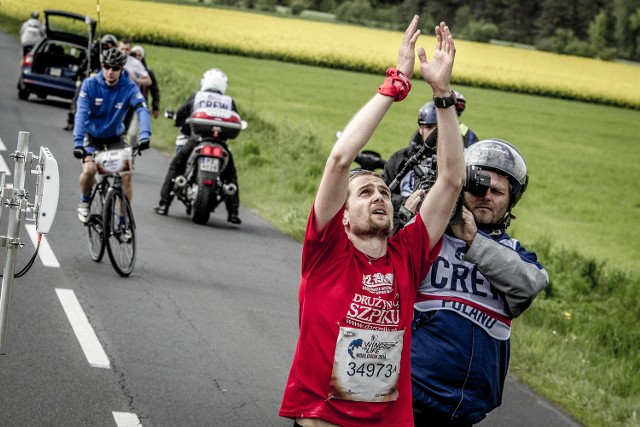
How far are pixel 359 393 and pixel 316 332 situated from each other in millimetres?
273

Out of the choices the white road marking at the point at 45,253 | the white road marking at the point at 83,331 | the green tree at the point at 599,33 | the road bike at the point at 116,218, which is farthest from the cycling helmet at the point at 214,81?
the green tree at the point at 599,33

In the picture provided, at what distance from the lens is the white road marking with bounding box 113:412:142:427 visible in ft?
21.6

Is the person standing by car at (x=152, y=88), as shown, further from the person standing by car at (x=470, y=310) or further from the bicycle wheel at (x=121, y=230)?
the person standing by car at (x=470, y=310)

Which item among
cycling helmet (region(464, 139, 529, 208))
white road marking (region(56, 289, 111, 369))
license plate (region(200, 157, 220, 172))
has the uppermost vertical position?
cycling helmet (region(464, 139, 529, 208))

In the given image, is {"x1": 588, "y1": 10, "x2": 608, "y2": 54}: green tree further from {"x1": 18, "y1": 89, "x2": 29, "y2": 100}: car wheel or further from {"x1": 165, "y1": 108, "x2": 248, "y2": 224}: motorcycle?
{"x1": 165, "y1": 108, "x2": 248, "y2": 224}: motorcycle

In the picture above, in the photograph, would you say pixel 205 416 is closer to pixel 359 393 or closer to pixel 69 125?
pixel 359 393

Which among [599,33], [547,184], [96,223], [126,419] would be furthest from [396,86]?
[599,33]

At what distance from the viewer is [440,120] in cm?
447

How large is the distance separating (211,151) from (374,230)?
10.1 m

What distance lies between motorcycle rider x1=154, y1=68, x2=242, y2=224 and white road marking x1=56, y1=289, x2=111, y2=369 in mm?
5092

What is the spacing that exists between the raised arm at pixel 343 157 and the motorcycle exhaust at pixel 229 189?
10.4m

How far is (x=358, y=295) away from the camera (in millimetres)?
4348

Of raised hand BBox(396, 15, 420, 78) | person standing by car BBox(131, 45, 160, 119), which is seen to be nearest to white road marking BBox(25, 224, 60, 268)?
raised hand BBox(396, 15, 420, 78)

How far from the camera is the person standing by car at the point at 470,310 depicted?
467cm
